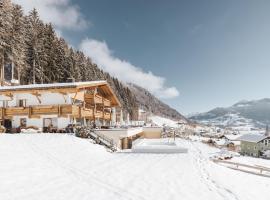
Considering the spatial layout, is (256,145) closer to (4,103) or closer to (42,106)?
(42,106)

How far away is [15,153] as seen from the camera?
14633 mm

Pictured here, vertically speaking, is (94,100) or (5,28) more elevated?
(5,28)

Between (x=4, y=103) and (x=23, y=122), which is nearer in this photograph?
(x=23, y=122)

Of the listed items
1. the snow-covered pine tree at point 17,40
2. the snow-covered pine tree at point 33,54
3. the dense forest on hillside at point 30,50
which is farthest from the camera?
the snow-covered pine tree at point 33,54

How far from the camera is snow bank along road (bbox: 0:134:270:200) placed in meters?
9.98

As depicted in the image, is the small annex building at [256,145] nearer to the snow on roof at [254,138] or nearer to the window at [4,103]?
the snow on roof at [254,138]

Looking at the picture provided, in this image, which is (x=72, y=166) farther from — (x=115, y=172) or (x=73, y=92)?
(x=73, y=92)

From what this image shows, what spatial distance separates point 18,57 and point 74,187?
38.1 meters

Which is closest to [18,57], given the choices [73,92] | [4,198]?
[73,92]

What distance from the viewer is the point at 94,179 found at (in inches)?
481

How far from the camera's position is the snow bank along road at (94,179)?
9984mm

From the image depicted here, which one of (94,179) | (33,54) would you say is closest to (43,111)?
(94,179)

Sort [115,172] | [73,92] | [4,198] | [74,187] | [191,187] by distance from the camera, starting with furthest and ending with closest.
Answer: [73,92] < [115,172] < [191,187] < [74,187] < [4,198]

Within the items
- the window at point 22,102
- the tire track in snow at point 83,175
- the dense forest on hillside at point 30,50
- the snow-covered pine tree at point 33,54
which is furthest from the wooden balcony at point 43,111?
the snow-covered pine tree at point 33,54
